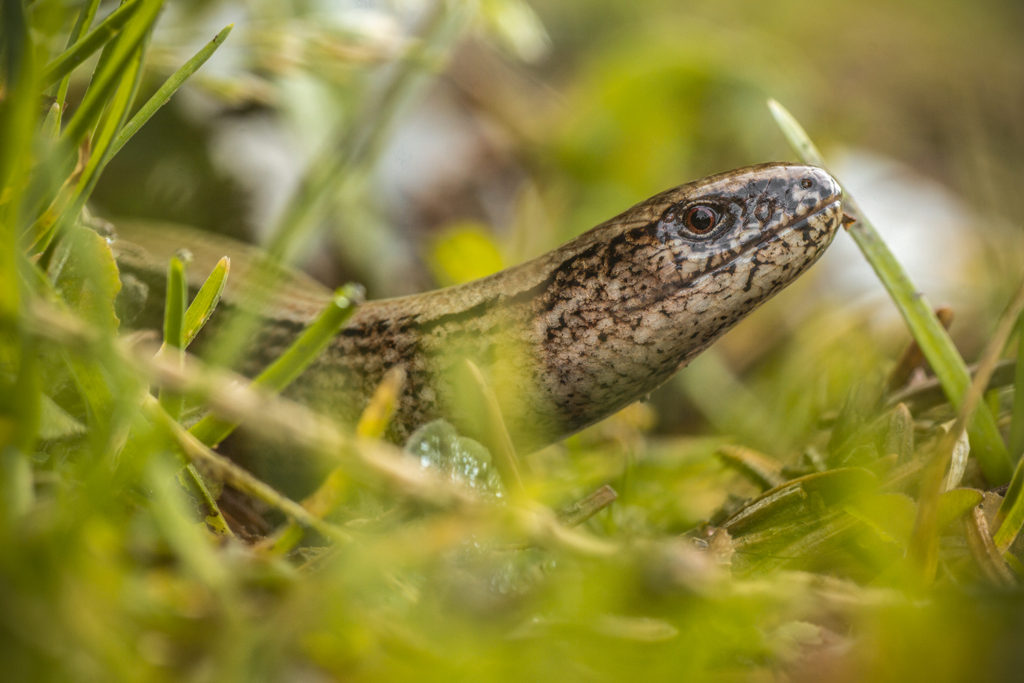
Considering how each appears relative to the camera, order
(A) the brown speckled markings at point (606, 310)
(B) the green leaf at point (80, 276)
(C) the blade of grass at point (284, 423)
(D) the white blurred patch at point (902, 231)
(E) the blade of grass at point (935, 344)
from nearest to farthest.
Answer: (C) the blade of grass at point (284, 423), (B) the green leaf at point (80, 276), (E) the blade of grass at point (935, 344), (A) the brown speckled markings at point (606, 310), (D) the white blurred patch at point (902, 231)

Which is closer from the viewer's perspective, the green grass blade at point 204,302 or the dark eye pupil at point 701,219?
the green grass blade at point 204,302

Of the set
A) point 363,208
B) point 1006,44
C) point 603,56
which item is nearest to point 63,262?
point 363,208

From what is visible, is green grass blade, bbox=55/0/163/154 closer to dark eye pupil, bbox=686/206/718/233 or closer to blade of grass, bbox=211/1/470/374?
blade of grass, bbox=211/1/470/374

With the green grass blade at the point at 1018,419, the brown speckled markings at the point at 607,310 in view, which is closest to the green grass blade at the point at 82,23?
the brown speckled markings at the point at 607,310

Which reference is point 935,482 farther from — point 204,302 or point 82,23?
point 82,23

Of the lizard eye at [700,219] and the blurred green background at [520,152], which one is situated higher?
the blurred green background at [520,152]

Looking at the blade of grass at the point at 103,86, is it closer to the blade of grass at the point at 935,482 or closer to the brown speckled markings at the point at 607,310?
the brown speckled markings at the point at 607,310

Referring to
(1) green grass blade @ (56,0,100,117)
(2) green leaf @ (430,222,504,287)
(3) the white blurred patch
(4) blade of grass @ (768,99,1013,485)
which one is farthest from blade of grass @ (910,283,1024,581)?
(3) the white blurred patch

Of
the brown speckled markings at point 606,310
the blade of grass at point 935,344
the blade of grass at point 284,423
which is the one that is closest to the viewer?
the blade of grass at point 284,423
